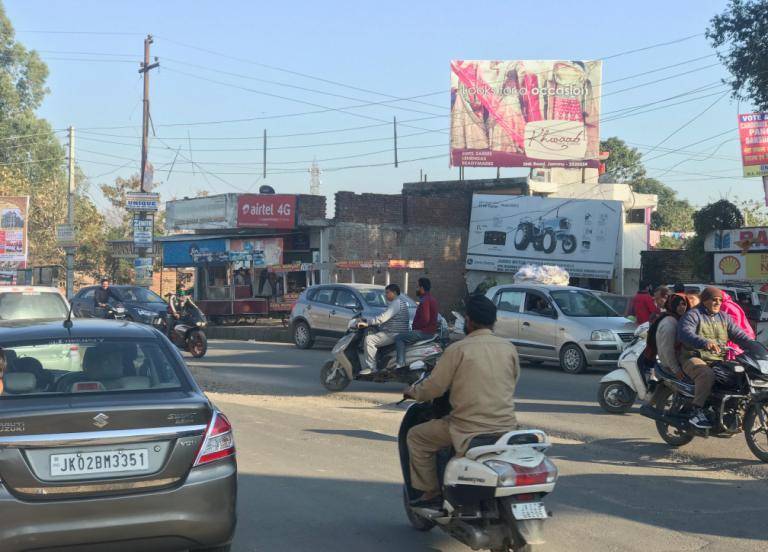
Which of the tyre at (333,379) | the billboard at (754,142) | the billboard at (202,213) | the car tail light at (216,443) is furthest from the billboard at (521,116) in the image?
the car tail light at (216,443)

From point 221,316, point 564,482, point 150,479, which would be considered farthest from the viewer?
point 221,316

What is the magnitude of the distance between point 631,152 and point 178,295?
2243 inches

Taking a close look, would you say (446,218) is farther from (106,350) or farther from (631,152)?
(631,152)

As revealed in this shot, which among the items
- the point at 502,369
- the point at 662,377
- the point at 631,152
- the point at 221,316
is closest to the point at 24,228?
the point at 221,316

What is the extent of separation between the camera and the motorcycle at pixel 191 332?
68.8 ft

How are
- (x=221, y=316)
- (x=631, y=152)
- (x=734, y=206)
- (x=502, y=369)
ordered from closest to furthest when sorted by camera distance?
(x=502, y=369)
(x=734, y=206)
(x=221, y=316)
(x=631, y=152)

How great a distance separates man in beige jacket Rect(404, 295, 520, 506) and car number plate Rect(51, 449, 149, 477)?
174 centimetres

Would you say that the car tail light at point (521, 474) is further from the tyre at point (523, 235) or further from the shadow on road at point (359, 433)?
the tyre at point (523, 235)

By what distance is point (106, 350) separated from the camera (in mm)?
5723

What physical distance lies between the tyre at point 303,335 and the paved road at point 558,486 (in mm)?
8322

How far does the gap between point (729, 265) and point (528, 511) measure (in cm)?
2581

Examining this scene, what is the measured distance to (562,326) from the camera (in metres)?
17.6

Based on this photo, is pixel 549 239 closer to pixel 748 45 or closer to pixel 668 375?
pixel 748 45

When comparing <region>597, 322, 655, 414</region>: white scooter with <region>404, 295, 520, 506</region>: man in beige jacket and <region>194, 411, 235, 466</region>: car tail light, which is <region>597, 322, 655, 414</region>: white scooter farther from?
<region>194, 411, 235, 466</region>: car tail light
